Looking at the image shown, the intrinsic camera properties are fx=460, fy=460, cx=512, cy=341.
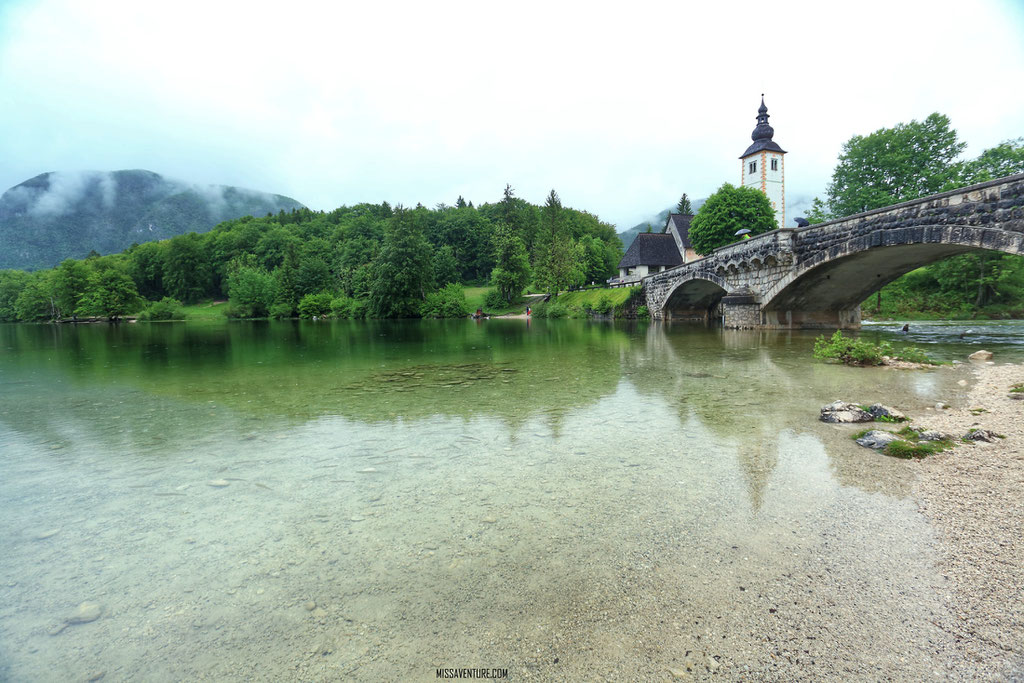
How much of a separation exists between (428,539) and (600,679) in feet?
6.53

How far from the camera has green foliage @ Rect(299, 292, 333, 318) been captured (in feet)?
274

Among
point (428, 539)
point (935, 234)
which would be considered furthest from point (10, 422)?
point (935, 234)

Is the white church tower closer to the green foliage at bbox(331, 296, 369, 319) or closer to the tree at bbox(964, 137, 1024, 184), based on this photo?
the tree at bbox(964, 137, 1024, 184)

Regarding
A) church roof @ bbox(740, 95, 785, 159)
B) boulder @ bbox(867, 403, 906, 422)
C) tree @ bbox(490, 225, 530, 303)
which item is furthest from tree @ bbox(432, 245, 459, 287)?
boulder @ bbox(867, 403, 906, 422)

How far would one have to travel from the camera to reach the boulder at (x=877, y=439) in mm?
6098

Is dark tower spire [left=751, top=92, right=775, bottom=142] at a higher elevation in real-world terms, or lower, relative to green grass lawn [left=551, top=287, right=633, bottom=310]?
higher

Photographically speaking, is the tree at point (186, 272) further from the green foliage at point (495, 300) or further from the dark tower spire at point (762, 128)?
the dark tower spire at point (762, 128)

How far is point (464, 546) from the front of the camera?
3.84 m

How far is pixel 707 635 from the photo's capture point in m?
2.70

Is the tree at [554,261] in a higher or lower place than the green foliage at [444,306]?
higher

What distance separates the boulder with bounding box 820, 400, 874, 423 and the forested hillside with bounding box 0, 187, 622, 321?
64.0 meters

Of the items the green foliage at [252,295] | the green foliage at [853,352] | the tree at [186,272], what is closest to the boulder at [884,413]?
the green foliage at [853,352]

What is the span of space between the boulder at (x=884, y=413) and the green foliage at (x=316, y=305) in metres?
85.6

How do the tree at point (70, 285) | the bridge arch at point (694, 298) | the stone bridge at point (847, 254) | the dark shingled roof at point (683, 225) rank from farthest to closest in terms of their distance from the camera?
1. the tree at point (70, 285)
2. the dark shingled roof at point (683, 225)
3. the bridge arch at point (694, 298)
4. the stone bridge at point (847, 254)
